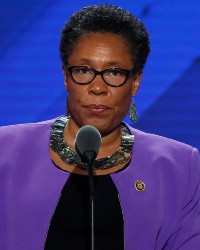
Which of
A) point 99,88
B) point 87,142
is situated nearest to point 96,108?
point 99,88

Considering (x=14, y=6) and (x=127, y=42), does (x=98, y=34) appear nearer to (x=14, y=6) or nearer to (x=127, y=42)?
(x=127, y=42)

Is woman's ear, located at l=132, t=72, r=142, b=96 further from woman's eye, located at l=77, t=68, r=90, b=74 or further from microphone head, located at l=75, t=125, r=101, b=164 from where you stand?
microphone head, located at l=75, t=125, r=101, b=164

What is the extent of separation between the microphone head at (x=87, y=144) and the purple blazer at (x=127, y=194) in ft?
1.15

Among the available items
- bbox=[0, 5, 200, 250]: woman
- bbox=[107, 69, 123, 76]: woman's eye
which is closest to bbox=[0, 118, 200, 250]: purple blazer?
bbox=[0, 5, 200, 250]: woman

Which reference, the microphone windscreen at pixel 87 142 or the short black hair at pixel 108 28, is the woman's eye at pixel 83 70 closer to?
the short black hair at pixel 108 28

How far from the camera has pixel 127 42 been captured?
5.74 ft

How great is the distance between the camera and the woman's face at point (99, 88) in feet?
5.47

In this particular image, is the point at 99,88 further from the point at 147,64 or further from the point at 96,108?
the point at 147,64

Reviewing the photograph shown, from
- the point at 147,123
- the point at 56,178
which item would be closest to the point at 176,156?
the point at 56,178

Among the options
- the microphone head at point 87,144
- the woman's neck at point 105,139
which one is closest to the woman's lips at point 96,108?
the woman's neck at point 105,139

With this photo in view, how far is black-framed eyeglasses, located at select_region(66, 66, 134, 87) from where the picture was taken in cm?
167

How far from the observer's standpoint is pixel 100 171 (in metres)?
1.78

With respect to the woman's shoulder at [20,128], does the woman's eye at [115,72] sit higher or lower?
higher

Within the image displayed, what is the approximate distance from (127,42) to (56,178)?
0.38 meters
